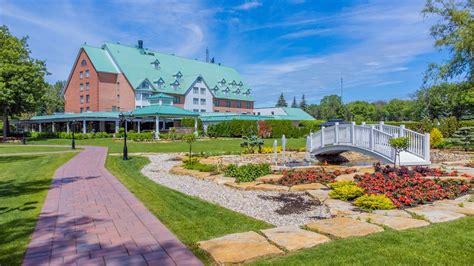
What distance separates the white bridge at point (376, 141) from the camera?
11945 millimetres

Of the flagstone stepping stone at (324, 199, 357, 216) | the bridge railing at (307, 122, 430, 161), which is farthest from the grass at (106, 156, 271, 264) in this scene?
the bridge railing at (307, 122, 430, 161)

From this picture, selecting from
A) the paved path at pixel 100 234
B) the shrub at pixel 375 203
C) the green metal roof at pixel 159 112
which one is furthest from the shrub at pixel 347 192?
the green metal roof at pixel 159 112

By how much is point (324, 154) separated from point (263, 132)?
21519 millimetres

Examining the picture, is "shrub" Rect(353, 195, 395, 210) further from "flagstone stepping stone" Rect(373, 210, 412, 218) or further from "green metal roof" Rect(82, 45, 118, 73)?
"green metal roof" Rect(82, 45, 118, 73)

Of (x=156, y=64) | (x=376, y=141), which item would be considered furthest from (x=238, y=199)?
(x=156, y=64)

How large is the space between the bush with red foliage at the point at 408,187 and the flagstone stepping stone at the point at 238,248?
3.24 metres

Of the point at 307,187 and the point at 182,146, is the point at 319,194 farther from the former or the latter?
the point at 182,146

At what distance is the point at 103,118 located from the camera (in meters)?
43.0

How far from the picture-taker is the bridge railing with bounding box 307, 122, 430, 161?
→ 12.0 m

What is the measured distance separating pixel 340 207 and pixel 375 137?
6982mm

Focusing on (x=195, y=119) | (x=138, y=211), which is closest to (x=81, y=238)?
(x=138, y=211)

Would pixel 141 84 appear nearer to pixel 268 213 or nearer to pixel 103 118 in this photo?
pixel 103 118

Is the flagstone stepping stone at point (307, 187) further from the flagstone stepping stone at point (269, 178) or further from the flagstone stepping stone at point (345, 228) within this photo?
the flagstone stepping stone at point (345, 228)

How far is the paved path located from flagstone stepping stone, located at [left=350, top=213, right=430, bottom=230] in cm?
262
